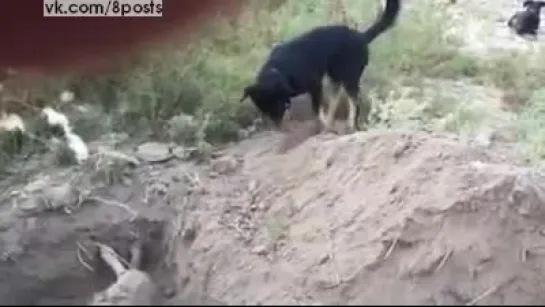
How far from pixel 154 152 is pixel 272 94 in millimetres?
498

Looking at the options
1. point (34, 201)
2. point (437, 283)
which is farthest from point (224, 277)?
point (34, 201)

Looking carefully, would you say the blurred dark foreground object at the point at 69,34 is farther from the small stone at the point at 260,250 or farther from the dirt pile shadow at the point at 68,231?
the small stone at the point at 260,250

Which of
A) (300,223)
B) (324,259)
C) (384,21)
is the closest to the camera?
(324,259)

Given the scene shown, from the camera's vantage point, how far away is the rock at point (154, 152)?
11.5ft

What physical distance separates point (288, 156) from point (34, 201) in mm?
892

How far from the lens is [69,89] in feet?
12.5

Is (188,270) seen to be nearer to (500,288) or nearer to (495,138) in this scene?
(500,288)

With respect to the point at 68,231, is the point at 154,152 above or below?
above

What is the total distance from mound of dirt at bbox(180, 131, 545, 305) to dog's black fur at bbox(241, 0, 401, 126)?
0.20m

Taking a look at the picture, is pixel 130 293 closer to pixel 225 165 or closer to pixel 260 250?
pixel 260 250

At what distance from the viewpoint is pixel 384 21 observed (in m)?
3.77

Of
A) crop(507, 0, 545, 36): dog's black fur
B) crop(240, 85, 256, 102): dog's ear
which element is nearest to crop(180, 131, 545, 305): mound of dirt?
crop(240, 85, 256, 102): dog's ear

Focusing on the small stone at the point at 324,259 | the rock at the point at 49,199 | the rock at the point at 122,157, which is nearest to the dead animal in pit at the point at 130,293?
the small stone at the point at 324,259

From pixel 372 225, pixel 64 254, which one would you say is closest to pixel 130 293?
pixel 372 225
